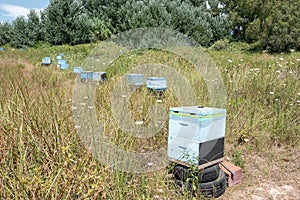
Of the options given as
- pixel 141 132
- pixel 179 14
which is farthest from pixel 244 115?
pixel 179 14

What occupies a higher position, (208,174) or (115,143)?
(115,143)

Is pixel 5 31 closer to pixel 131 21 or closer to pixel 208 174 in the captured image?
pixel 131 21

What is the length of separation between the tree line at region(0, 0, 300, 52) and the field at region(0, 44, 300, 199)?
1140 centimetres

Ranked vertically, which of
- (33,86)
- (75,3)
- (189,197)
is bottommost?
(189,197)

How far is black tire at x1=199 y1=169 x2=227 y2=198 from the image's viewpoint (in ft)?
7.70

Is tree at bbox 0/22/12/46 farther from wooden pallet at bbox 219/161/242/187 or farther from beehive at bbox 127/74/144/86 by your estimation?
wooden pallet at bbox 219/161/242/187

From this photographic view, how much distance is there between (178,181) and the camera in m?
2.40

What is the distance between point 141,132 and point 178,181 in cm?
92

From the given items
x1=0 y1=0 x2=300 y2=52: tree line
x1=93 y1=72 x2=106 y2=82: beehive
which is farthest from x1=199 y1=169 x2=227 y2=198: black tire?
x1=0 y1=0 x2=300 y2=52: tree line

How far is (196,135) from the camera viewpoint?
2275 mm

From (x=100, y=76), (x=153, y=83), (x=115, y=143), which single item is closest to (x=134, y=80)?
(x=153, y=83)

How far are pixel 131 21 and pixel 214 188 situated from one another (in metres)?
16.0

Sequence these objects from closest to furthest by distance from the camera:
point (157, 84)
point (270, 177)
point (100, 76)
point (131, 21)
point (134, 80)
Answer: point (270, 177) → point (157, 84) → point (134, 80) → point (100, 76) → point (131, 21)

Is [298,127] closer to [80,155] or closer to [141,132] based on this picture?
[141,132]
